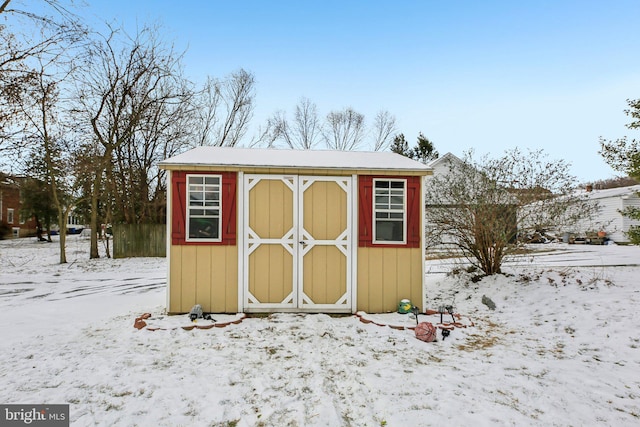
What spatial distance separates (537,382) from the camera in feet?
9.52

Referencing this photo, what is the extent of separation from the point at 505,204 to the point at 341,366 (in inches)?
203

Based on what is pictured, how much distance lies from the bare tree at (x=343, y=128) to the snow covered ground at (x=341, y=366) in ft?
61.0

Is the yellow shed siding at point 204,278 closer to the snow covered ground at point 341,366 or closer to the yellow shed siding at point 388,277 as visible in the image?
the snow covered ground at point 341,366

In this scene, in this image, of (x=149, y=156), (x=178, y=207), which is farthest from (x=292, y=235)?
(x=149, y=156)

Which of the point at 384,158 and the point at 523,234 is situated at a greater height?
the point at 384,158

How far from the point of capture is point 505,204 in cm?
640

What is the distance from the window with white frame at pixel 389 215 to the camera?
17.2 ft

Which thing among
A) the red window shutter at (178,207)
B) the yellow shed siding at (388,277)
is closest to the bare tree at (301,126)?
the red window shutter at (178,207)

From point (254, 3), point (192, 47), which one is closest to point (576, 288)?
point (254, 3)

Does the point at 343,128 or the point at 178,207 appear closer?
the point at 178,207

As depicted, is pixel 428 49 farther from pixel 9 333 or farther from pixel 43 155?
pixel 43 155

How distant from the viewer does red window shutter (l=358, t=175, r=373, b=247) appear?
17.0 ft

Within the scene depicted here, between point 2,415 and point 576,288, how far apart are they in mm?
7854

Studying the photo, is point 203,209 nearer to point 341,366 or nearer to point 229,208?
point 229,208
